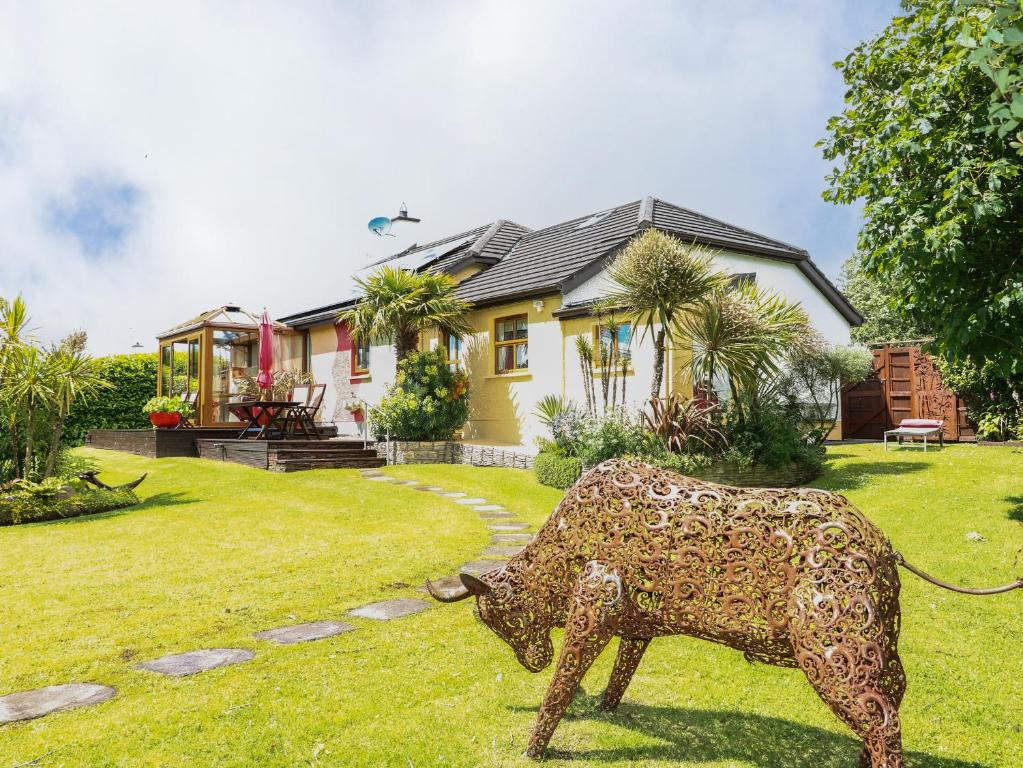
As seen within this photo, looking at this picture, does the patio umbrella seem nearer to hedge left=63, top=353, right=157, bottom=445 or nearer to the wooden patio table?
the wooden patio table

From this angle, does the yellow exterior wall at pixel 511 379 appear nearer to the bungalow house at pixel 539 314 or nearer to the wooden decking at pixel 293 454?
the bungalow house at pixel 539 314

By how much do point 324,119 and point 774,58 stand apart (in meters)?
7.94

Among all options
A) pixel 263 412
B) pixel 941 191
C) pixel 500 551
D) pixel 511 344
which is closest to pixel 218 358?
pixel 263 412

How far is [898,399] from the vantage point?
54.6ft

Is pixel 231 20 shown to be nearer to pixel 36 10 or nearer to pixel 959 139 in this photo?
pixel 36 10

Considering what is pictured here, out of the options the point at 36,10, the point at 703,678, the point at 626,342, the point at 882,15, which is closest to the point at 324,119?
the point at 36,10

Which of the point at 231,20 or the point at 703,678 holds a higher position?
the point at 231,20

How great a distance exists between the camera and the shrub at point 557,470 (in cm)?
1116

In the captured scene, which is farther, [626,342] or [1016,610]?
[626,342]

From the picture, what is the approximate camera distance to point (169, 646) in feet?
14.7

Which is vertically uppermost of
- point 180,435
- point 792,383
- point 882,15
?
point 882,15

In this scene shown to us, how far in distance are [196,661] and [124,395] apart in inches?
847

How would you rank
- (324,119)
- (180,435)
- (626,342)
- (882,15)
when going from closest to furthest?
(882,15) → (324,119) → (626,342) → (180,435)

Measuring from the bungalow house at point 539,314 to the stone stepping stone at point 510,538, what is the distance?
18.1 ft
